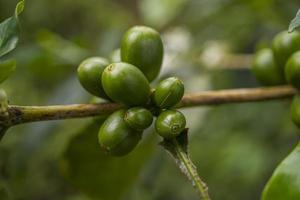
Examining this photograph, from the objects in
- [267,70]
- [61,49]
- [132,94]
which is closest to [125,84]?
[132,94]

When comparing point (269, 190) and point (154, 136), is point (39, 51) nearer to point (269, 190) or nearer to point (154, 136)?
point (154, 136)

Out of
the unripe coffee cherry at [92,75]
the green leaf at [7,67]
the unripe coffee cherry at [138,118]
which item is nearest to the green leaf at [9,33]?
the green leaf at [7,67]

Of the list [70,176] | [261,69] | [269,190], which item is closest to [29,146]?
[70,176]

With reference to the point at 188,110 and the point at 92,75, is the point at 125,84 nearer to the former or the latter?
the point at 92,75

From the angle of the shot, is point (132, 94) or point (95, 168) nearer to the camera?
point (132, 94)

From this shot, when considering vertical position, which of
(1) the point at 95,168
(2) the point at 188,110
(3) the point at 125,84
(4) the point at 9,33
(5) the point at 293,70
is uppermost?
(4) the point at 9,33

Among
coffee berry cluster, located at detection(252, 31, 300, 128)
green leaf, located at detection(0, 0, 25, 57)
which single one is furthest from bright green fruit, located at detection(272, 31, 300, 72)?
green leaf, located at detection(0, 0, 25, 57)
